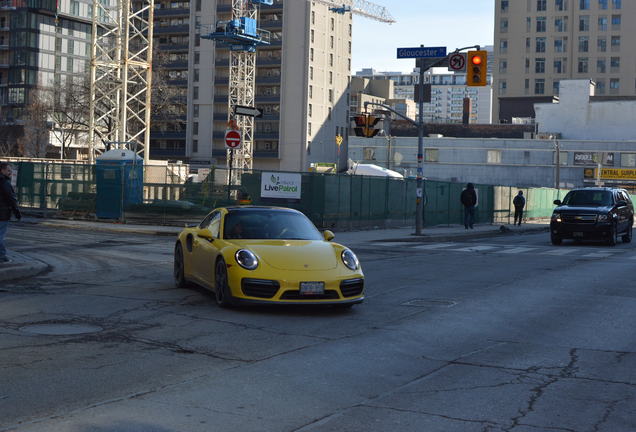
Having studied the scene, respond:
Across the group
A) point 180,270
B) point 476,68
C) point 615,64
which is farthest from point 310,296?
point 615,64

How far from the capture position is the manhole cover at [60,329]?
9.45 meters

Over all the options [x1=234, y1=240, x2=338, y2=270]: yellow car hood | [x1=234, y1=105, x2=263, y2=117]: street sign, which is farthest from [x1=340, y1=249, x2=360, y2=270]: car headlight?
[x1=234, y1=105, x2=263, y2=117]: street sign

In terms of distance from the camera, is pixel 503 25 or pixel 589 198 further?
pixel 503 25

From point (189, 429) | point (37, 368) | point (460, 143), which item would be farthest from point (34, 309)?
point (460, 143)

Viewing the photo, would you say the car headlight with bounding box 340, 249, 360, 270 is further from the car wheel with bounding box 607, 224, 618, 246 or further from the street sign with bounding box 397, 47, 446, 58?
the car wheel with bounding box 607, 224, 618, 246

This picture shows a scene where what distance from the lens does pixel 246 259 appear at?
11.2 metres

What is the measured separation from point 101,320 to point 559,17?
121466 mm

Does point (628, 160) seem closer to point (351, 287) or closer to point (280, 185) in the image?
point (280, 185)

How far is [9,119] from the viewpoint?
362 ft

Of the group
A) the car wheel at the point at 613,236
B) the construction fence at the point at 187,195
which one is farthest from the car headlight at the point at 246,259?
the car wheel at the point at 613,236

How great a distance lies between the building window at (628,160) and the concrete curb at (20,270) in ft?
268

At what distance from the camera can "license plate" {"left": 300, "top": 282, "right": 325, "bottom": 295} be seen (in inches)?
431

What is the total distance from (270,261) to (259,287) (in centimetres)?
42

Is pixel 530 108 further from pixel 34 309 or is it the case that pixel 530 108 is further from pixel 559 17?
pixel 34 309
